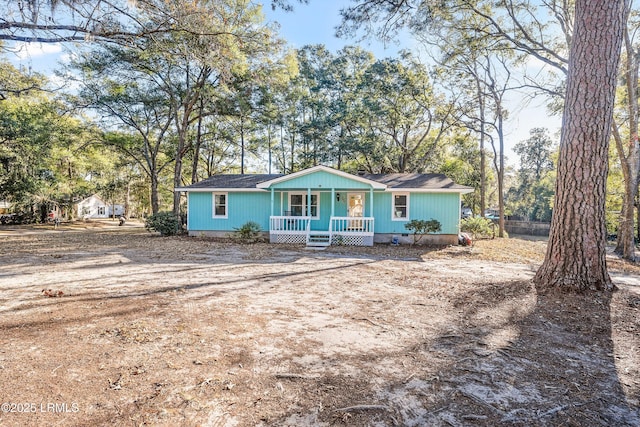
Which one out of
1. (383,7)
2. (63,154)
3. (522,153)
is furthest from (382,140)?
(522,153)

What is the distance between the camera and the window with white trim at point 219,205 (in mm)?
14844

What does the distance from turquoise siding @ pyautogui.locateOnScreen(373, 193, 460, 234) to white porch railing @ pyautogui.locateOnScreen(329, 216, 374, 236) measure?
0.75 meters

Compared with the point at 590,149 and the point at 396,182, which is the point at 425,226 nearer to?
the point at 396,182

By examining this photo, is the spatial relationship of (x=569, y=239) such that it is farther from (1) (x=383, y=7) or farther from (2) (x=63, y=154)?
(2) (x=63, y=154)

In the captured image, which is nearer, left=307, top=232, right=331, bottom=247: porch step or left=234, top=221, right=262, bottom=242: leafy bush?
left=307, top=232, right=331, bottom=247: porch step

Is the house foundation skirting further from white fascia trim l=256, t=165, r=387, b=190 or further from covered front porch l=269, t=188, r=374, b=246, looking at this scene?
white fascia trim l=256, t=165, r=387, b=190

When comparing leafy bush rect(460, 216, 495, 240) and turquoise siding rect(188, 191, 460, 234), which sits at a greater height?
turquoise siding rect(188, 191, 460, 234)

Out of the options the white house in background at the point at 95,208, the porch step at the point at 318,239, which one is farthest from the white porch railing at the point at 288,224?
the white house in background at the point at 95,208

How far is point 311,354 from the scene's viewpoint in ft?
9.78

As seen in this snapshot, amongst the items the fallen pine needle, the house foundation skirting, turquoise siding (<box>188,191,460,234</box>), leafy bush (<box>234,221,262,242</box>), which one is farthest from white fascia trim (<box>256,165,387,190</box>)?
the fallen pine needle

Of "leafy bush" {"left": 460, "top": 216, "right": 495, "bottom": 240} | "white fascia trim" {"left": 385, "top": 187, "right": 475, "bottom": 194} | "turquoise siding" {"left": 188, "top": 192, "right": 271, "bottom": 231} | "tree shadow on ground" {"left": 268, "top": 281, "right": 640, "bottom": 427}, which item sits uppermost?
"white fascia trim" {"left": 385, "top": 187, "right": 475, "bottom": 194}

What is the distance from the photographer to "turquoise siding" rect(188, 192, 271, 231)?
14.7m

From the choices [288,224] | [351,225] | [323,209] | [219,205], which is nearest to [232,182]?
[219,205]

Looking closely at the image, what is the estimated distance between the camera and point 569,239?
4820 millimetres
